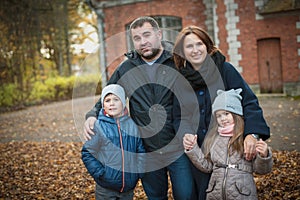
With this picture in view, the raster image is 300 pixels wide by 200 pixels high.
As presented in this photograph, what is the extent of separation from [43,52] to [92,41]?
Result: 456 cm

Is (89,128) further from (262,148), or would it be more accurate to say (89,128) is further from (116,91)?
(262,148)

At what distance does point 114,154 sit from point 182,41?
3.73 feet

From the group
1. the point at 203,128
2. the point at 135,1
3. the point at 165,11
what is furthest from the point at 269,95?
the point at 203,128

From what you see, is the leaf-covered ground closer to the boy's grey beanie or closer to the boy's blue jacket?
the boy's blue jacket

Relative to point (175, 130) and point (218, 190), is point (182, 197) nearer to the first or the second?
point (218, 190)

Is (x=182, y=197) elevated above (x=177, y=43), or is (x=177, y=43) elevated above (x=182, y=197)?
(x=177, y=43)

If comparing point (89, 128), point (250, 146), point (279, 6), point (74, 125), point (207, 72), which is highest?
point (279, 6)

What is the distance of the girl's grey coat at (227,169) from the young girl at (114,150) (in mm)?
522

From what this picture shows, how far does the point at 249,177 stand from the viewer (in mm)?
2678

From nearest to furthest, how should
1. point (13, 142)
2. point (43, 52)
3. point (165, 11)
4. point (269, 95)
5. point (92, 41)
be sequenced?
point (13, 142) < point (269, 95) < point (165, 11) < point (43, 52) < point (92, 41)

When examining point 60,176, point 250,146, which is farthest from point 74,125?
point 250,146

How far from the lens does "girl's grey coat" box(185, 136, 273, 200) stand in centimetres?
261

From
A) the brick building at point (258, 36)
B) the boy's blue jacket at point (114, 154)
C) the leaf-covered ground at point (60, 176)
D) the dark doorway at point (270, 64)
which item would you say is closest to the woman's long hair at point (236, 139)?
the boy's blue jacket at point (114, 154)

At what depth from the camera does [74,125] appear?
11.7 meters
